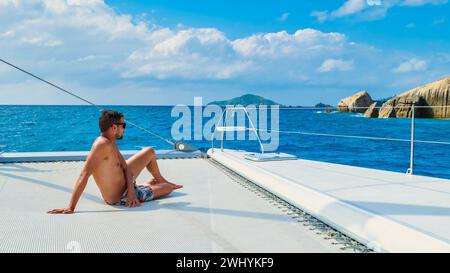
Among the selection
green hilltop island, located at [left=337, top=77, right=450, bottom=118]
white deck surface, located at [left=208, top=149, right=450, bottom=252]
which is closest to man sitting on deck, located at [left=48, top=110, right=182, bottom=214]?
white deck surface, located at [left=208, top=149, right=450, bottom=252]

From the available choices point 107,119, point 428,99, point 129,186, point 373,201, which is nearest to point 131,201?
point 129,186

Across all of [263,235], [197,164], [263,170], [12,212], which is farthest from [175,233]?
[197,164]

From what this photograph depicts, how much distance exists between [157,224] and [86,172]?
20.1 inches

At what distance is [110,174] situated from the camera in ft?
7.34

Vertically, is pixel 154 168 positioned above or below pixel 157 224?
above

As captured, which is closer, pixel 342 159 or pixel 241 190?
pixel 241 190

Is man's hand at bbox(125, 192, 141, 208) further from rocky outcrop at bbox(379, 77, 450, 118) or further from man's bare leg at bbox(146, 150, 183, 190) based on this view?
rocky outcrop at bbox(379, 77, 450, 118)

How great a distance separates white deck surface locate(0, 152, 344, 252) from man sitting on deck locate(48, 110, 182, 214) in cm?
7

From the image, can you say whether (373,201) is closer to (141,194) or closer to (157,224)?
(157,224)

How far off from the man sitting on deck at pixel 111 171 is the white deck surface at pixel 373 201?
947 millimetres

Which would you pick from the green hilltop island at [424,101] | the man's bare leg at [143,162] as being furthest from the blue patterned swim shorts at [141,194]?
the green hilltop island at [424,101]

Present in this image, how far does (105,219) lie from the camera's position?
205 cm
